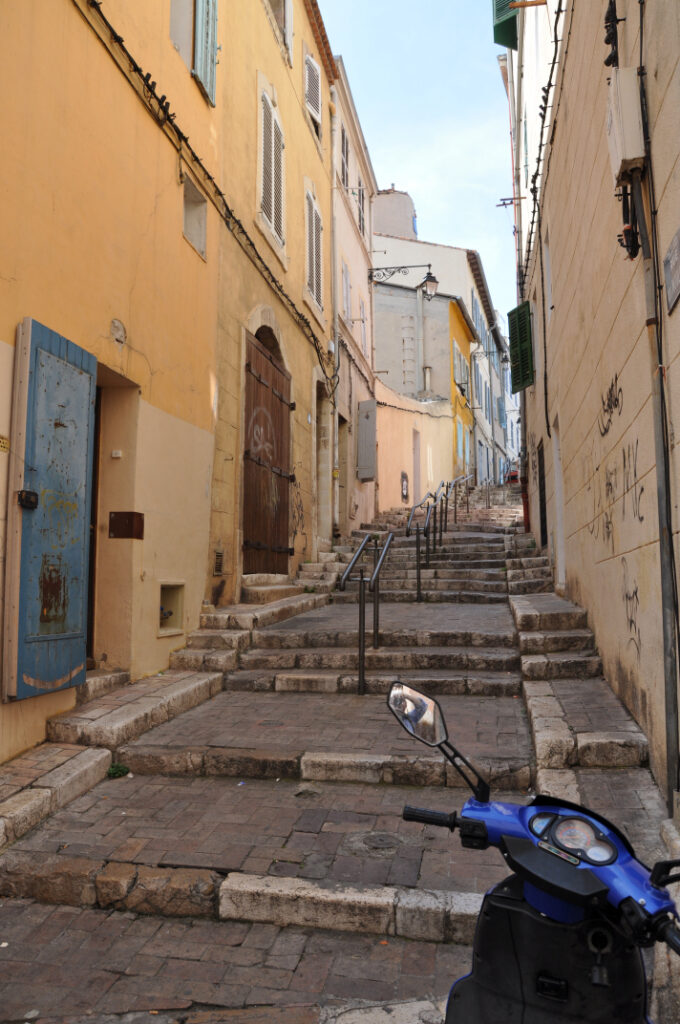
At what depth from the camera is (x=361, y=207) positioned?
17.7 m

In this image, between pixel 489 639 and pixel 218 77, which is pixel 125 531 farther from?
pixel 218 77

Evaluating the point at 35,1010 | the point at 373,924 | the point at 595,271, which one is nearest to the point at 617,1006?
the point at 373,924

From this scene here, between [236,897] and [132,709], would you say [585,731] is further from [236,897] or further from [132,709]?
[132,709]

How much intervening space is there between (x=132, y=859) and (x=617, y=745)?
246 centimetres

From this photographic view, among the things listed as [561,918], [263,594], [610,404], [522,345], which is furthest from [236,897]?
[522,345]

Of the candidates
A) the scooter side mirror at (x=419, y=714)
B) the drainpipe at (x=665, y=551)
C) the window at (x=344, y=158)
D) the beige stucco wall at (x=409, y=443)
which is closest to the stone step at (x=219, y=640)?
the drainpipe at (x=665, y=551)

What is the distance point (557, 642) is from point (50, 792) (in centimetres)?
387

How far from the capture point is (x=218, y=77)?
26.7 feet

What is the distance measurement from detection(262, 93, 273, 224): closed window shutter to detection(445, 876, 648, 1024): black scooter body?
31.0ft

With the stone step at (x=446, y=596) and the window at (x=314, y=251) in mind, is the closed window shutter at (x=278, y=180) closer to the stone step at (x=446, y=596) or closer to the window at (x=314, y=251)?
the window at (x=314, y=251)

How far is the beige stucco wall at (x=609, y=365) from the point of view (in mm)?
3186

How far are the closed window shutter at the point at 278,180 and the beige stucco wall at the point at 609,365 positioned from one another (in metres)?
3.92

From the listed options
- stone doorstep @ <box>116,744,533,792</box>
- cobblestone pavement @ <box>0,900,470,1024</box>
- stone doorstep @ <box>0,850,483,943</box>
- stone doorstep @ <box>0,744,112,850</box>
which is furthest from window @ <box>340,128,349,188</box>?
cobblestone pavement @ <box>0,900,470,1024</box>

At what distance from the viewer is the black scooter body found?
55.5 inches
